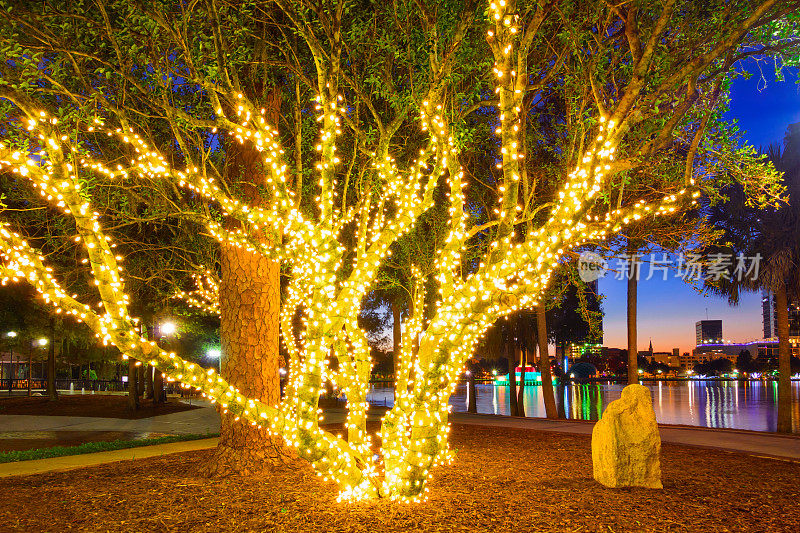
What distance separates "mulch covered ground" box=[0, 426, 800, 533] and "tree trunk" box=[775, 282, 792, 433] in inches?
332

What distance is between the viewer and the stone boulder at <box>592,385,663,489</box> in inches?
266

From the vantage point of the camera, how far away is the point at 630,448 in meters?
6.78

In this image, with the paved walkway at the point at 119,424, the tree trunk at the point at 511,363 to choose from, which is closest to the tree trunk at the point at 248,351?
the paved walkway at the point at 119,424

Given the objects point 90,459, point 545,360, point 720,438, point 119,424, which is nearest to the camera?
point 90,459

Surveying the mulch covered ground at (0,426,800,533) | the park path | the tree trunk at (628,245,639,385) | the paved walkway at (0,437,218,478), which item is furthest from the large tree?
the tree trunk at (628,245,639,385)

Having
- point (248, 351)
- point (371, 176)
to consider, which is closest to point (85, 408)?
point (248, 351)

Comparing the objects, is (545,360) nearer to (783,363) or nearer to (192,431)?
(783,363)

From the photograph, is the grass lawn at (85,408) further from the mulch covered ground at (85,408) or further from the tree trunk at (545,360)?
the tree trunk at (545,360)

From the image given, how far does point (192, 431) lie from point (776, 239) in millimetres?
17794

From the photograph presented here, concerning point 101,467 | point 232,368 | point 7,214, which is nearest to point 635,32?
point 232,368

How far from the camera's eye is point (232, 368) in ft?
27.0

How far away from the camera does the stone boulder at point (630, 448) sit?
6.75 metres

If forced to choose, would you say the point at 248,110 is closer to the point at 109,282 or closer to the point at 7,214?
the point at 109,282

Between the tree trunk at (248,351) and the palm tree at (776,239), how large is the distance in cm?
1347
